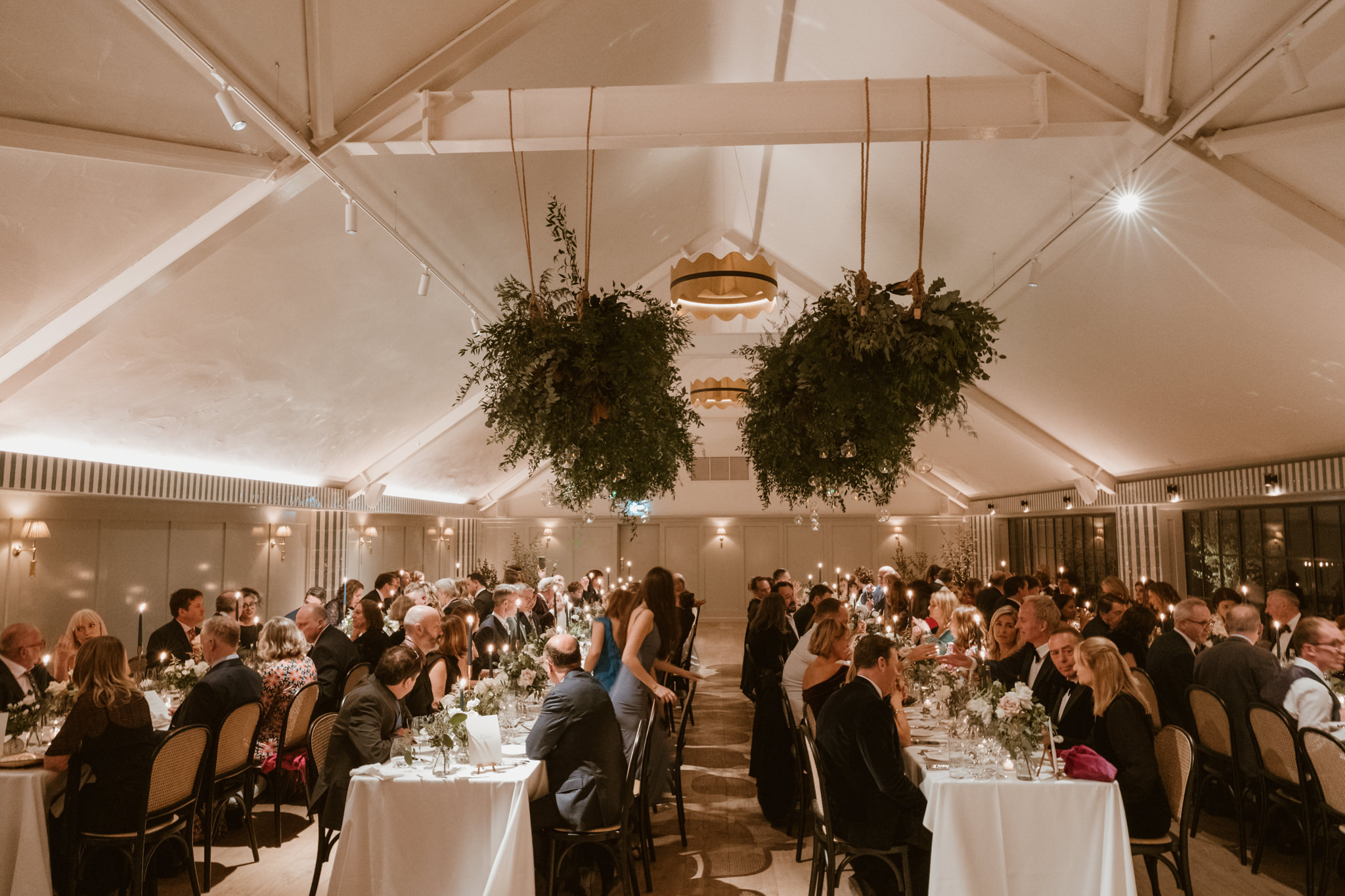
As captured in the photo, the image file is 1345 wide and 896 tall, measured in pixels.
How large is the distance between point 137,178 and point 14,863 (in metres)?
3.46

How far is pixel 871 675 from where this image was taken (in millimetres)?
4102

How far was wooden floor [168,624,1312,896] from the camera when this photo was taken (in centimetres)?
462

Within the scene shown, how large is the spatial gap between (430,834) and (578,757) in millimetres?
768

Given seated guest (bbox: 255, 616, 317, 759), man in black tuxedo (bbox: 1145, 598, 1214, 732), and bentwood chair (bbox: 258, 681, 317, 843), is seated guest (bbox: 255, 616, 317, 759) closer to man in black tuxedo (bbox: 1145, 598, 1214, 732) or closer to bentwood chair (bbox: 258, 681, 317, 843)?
bentwood chair (bbox: 258, 681, 317, 843)

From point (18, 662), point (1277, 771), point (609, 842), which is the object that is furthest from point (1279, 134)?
point (18, 662)

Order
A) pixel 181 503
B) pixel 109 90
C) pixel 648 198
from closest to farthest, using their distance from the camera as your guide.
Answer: pixel 109 90, pixel 648 198, pixel 181 503

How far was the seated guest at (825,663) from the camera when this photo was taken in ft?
16.7

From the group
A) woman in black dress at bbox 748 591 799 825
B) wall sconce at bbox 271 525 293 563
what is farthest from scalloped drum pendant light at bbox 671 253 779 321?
wall sconce at bbox 271 525 293 563

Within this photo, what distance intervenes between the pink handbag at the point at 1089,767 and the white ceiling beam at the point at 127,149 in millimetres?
5303

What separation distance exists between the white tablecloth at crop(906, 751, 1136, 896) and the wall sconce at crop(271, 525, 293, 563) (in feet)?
32.6

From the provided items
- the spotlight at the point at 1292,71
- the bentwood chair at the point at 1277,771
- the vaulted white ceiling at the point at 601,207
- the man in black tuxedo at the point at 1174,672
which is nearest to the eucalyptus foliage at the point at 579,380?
the vaulted white ceiling at the point at 601,207

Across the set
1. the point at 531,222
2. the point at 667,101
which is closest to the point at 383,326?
the point at 531,222

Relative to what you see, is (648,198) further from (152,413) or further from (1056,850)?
(1056,850)

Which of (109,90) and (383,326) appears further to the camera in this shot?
(383,326)
